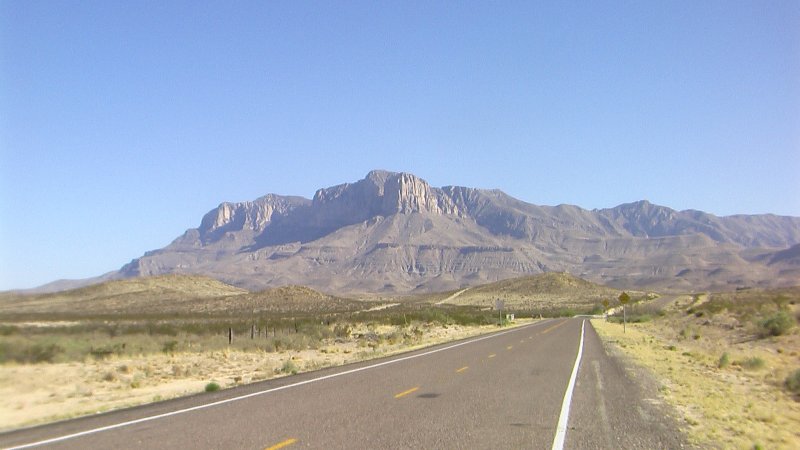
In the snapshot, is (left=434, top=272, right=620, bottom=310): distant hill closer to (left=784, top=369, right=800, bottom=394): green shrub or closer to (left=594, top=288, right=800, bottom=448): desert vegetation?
(left=594, top=288, right=800, bottom=448): desert vegetation

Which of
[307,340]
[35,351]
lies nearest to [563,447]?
[35,351]

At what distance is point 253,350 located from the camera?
34125 millimetres

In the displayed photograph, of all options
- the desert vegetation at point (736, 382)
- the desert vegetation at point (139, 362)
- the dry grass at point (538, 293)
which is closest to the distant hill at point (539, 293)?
the dry grass at point (538, 293)

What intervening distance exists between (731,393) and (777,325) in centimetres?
2364

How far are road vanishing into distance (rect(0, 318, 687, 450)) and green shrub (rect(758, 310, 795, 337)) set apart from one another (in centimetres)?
2335

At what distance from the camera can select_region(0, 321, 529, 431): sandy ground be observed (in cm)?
1627

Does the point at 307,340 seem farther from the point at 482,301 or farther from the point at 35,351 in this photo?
the point at 482,301

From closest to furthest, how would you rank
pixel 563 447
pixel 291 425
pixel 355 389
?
pixel 563 447, pixel 291 425, pixel 355 389

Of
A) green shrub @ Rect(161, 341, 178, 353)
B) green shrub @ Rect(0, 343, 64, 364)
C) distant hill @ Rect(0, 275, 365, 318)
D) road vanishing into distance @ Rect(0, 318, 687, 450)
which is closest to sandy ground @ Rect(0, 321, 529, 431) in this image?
green shrub @ Rect(0, 343, 64, 364)

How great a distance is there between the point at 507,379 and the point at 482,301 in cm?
12567

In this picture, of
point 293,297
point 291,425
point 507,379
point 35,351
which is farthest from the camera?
point 293,297

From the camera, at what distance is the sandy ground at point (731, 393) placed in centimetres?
1111

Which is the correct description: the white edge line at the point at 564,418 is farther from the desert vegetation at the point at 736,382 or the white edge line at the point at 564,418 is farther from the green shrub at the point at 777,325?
the green shrub at the point at 777,325

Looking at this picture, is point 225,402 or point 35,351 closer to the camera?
point 225,402
